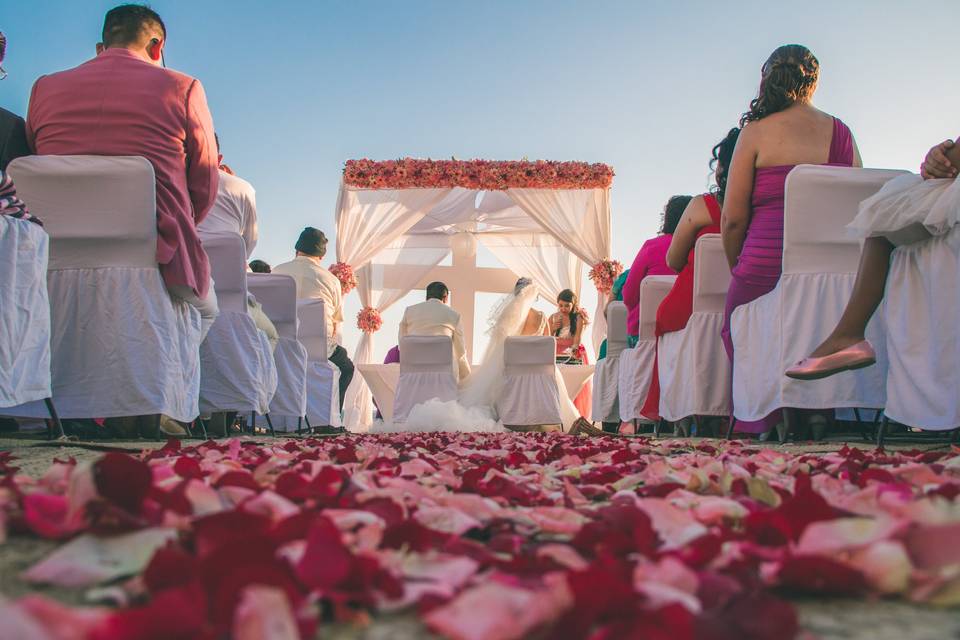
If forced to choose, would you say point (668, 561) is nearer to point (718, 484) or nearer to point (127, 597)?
point (127, 597)

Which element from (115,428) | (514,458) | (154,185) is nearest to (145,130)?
(154,185)

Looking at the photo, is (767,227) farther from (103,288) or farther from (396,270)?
(396,270)

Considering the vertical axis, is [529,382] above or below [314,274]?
below

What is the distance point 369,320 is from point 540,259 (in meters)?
2.51

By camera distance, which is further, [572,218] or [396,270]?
[396,270]

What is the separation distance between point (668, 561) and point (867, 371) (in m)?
2.61

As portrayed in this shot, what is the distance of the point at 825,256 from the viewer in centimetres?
299

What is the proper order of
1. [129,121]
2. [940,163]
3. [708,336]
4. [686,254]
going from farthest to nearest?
[686,254], [708,336], [129,121], [940,163]

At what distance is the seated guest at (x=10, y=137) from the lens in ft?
9.61

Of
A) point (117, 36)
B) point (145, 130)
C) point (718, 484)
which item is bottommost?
point (718, 484)

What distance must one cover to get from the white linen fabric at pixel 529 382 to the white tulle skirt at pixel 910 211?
15.7ft

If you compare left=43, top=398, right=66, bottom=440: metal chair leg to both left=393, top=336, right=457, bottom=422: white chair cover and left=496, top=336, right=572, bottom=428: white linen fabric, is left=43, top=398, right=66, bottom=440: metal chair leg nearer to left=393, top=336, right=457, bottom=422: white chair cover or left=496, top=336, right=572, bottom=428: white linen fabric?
left=393, top=336, right=457, bottom=422: white chair cover

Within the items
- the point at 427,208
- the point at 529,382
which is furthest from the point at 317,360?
the point at 427,208

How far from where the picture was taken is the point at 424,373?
23.4ft
